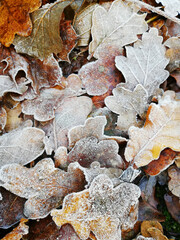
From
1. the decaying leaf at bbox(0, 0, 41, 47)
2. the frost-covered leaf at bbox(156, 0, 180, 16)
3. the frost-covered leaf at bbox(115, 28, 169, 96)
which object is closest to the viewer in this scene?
the decaying leaf at bbox(0, 0, 41, 47)

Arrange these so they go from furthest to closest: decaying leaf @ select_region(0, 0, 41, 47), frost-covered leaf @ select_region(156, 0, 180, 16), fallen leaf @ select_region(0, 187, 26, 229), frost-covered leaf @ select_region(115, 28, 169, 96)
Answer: frost-covered leaf @ select_region(156, 0, 180, 16), frost-covered leaf @ select_region(115, 28, 169, 96), decaying leaf @ select_region(0, 0, 41, 47), fallen leaf @ select_region(0, 187, 26, 229)

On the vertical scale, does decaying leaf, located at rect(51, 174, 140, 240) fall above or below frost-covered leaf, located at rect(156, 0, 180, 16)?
below

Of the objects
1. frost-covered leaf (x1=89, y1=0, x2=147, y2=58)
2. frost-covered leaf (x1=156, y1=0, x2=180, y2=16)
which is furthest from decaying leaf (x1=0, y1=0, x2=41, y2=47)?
frost-covered leaf (x1=156, y1=0, x2=180, y2=16)

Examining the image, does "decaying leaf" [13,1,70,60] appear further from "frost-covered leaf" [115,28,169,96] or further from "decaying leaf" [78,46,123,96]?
"frost-covered leaf" [115,28,169,96]

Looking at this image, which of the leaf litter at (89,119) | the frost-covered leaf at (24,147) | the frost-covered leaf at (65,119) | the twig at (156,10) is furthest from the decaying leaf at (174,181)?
the twig at (156,10)

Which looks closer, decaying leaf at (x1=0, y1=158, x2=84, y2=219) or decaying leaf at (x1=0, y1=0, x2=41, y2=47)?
decaying leaf at (x1=0, y1=158, x2=84, y2=219)

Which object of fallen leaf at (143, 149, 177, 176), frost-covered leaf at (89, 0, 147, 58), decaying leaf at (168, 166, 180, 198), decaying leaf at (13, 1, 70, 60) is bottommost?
decaying leaf at (168, 166, 180, 198)
